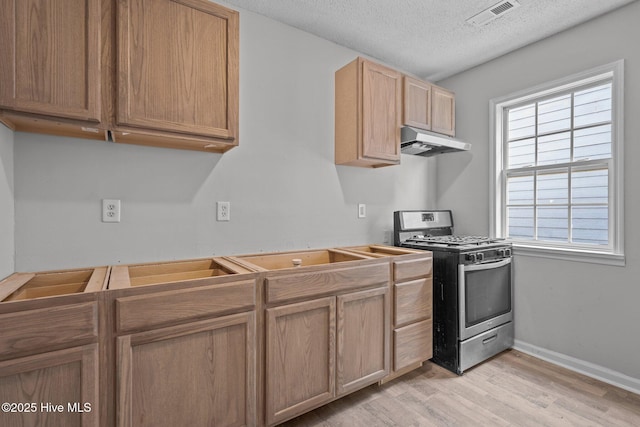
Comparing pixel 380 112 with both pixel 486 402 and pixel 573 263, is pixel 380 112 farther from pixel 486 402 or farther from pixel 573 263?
pixel 486 402

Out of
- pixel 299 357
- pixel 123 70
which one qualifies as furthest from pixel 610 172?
pixel 123 70

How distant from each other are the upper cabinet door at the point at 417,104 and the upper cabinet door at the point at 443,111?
8 cm

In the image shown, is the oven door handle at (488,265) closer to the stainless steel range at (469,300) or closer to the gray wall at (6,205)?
the stainless steel range at (469,300)

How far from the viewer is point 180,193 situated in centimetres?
199

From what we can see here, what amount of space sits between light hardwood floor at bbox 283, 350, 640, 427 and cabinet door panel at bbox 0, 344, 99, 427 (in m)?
1.11

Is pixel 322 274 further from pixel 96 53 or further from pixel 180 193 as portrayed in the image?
pixel 96 53

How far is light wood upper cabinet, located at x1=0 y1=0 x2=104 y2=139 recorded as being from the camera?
1277mm

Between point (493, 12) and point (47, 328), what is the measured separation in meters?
3.13

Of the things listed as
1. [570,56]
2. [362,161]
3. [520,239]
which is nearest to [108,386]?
[362,161]

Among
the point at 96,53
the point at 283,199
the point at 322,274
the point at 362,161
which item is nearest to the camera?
the point at 96,53

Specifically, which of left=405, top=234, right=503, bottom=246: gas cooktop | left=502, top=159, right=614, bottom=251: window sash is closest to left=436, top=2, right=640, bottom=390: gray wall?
left=502, top=159, right=614, bottom=251: window sash

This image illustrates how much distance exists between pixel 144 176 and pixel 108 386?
1.11 meters

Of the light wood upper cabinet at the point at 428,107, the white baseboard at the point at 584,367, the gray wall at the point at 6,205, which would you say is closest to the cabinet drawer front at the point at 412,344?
the white baseboard at the point at 584,367

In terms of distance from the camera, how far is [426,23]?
242cm
